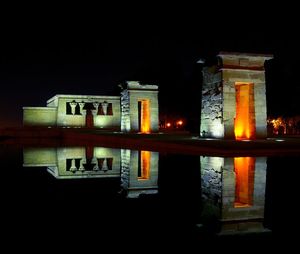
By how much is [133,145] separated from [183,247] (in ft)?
54.3

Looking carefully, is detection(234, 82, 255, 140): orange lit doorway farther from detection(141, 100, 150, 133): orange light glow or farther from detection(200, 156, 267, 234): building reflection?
detection(141, 100, 150, 133): orange light glow

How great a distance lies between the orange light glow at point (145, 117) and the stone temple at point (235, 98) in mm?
11146

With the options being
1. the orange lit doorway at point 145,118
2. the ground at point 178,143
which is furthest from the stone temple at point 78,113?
the ground at point 178,143

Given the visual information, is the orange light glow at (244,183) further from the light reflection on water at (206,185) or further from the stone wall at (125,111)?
the stone wall at (125,111)

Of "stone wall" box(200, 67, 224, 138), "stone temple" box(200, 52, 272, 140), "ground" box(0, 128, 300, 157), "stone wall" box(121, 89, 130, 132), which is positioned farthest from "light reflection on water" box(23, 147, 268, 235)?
"stone wall" box(121, 89, 130, 132)

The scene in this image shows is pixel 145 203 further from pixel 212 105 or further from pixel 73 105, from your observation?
pixel 73 105

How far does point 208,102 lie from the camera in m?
21.0

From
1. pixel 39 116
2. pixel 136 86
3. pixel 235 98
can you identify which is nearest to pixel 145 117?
pixel 136 86

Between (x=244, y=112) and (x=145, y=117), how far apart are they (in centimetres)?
1356

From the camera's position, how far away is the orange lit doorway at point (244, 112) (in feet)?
66.9

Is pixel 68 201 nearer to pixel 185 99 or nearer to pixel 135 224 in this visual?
pixel 135 224

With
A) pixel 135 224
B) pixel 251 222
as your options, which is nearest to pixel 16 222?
pixel 135 224

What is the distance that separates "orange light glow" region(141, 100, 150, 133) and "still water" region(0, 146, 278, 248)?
21.4 m

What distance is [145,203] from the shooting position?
20.6 feet
